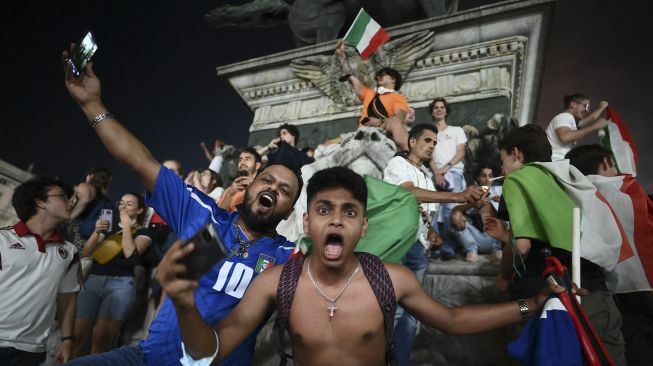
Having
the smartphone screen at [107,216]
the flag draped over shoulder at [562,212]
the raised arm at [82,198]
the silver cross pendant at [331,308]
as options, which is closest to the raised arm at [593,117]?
the flag draped over shoulder at [562,212]

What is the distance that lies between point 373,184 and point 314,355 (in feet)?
4.54

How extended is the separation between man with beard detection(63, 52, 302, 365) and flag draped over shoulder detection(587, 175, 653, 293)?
202 centimetres

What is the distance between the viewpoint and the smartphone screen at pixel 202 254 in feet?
3.78

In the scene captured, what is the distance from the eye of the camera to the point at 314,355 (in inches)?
71.6

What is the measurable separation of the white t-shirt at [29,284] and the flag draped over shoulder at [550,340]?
327cm

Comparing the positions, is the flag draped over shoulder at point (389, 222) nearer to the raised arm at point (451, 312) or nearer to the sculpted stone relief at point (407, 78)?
the raised arm at point (451, 312)

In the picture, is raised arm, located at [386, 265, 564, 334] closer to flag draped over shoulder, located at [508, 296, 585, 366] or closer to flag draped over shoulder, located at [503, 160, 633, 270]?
flag draped over shoulder, located at [508, 296, 585, 366]

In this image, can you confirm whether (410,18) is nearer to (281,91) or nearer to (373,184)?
(281,91)

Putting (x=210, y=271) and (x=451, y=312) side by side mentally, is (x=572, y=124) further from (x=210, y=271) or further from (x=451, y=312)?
(x=210, y=271)

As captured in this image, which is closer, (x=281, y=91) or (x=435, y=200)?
(x=435, y=200)

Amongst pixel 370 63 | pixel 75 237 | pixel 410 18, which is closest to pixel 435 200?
pixel 75 237

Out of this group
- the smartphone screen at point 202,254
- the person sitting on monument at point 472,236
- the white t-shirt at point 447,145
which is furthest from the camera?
the white t-shirt at point 447,145

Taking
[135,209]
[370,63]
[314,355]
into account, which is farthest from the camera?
[370,63]

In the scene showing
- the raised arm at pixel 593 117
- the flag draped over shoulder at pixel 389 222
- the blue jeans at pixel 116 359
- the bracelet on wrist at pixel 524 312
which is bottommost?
the blue jeans at pixel 116 359
